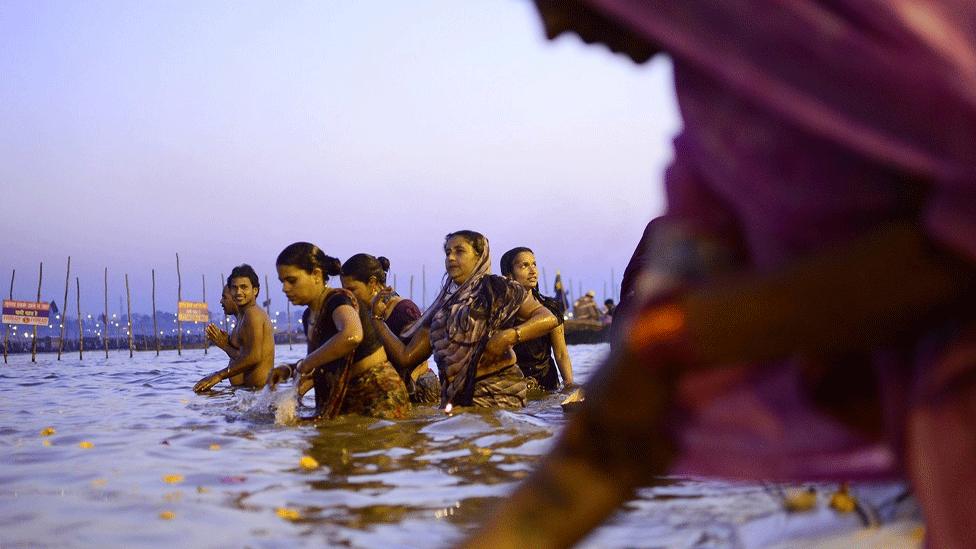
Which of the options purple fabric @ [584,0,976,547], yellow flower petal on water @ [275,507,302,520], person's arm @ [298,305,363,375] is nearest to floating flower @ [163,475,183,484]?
yellow flower petal on water @ [275,507,302,520]

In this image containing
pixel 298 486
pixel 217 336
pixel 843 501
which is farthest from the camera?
pixel 217 336

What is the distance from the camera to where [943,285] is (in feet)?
2.91

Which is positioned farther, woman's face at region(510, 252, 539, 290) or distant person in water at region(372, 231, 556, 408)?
woman's face at region(510, 252, 539, 290)

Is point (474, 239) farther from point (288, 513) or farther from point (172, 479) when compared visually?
point (288, 513)

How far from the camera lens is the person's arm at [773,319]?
2.90ft

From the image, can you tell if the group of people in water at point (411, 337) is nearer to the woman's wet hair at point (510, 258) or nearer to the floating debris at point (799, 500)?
the woman's wet hair at point (510, 258)

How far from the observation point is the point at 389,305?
9016 millimetres

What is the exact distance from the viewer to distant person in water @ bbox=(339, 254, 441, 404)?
855 cm

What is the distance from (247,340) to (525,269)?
3.43 metres

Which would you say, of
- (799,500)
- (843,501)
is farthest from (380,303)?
(843,501)

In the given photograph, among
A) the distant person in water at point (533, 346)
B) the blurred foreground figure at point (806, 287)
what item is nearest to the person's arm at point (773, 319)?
the blurred foreground figure at point (806, 287)

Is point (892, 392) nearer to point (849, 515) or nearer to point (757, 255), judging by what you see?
point (757, 255)

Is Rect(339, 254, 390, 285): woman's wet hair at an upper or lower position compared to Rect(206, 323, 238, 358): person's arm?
upper

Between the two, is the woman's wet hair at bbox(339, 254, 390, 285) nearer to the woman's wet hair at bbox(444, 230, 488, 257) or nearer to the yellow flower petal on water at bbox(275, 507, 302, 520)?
the woman's wet hair at bbox(444, 230, 488, 257)
